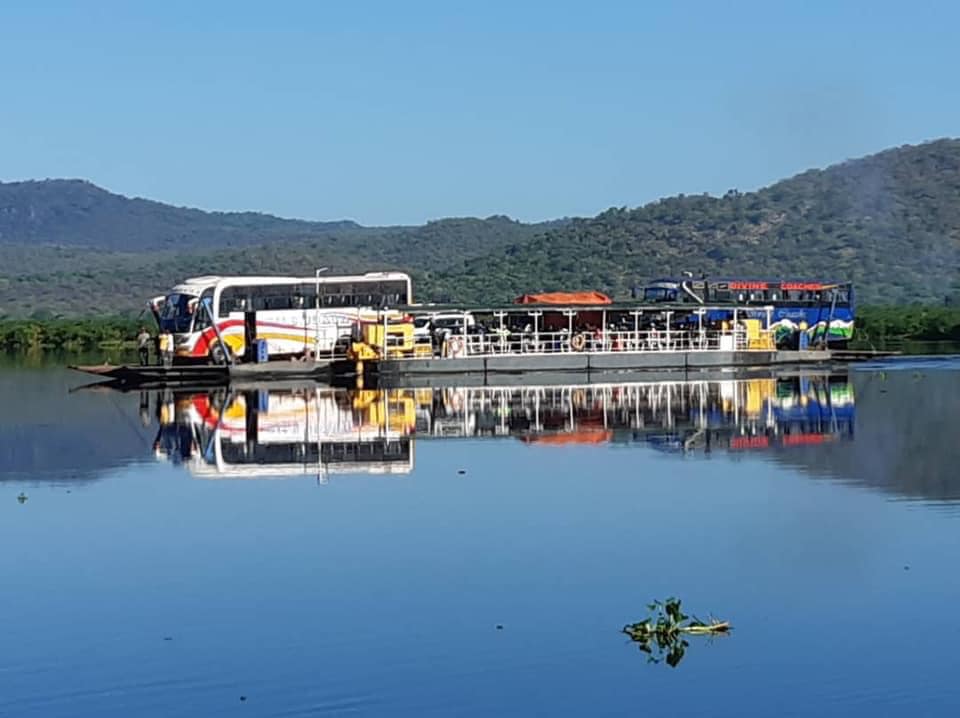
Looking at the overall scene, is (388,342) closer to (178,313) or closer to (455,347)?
(455,347)

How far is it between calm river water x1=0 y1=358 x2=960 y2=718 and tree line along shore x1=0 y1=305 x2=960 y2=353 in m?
45.5

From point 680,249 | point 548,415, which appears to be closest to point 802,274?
point 680,249

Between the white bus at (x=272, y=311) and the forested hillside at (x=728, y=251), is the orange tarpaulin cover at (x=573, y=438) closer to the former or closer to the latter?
the white bus at (x=272, y=311)

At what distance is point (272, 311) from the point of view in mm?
50938

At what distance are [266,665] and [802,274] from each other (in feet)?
371

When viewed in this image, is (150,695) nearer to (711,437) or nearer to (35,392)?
(711,437)

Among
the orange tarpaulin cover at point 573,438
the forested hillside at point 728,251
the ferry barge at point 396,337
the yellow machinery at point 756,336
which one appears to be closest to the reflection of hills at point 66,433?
the ferry barge at point 396,337

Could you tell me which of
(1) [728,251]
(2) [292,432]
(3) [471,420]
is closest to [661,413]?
(3) [471,420]

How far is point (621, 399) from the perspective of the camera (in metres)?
40.8

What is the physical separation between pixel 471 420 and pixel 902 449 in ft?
31.8

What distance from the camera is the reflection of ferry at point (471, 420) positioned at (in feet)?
95.8

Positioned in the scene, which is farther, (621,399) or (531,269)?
(531,269)

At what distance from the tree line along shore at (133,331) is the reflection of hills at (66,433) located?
121 ft

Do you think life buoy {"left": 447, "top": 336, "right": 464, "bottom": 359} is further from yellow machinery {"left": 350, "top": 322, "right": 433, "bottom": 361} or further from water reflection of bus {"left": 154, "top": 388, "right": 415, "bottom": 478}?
water reflection of bus {"left": 154, "top": 388, "right": 415, "bottom": 478}
